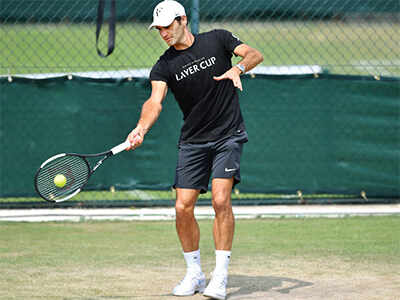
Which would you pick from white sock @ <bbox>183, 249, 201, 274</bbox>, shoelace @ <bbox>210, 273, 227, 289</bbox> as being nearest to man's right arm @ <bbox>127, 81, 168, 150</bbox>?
white sock @ <bbox>183, 249, 201, 274</bbox>

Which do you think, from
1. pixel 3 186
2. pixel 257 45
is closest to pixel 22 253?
pixel 3 186

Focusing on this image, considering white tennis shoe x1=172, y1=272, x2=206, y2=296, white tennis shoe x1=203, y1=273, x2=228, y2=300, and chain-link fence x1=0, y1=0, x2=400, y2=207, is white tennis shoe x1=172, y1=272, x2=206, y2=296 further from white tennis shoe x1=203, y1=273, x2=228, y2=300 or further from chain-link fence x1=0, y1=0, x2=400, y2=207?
chain-link fence x1=0, y1=0, x2=400, y2=207

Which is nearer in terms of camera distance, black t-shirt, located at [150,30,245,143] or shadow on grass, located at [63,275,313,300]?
shadow on grass, located at [63,275,313,300]

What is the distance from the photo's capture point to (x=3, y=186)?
8555 millimetres

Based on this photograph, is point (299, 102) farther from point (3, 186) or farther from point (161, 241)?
point (3, 186)

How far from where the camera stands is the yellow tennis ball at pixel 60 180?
5.16 metres

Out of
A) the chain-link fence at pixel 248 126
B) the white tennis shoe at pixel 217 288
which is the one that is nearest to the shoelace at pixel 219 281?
the white tennis shoe at pixel 217 288

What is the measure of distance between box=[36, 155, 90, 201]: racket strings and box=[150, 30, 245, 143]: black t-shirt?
0.73 meters

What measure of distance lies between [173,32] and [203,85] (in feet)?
1.29

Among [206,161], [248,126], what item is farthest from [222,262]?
[248,126]

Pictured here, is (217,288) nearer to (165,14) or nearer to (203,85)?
(203,85)

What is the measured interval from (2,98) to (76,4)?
1.24m

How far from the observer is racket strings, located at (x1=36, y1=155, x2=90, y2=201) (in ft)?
17.0

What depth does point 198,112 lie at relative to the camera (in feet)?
17.7
